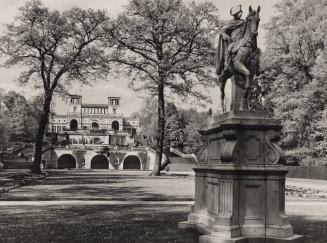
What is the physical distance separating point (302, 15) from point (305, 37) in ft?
11.7

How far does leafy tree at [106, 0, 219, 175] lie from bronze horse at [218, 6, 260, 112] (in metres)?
25.4

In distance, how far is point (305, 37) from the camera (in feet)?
117

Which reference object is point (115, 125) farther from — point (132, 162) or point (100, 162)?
point (132, 162)

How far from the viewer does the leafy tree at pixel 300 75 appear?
34.4 m

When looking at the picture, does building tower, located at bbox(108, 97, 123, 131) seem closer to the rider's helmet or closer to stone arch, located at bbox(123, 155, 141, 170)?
stone arch, located at bbox(123, 155, 141, 170)

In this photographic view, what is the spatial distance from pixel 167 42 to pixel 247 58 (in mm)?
27865

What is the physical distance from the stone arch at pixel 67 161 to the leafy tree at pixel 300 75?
170 feet

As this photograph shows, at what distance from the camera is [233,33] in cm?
1020

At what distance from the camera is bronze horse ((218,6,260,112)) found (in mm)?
9773

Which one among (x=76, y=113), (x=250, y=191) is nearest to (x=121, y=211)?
(x=250, y=191)

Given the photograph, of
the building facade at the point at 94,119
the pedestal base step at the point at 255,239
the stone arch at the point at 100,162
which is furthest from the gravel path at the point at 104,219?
the building facade at the point at 94,119

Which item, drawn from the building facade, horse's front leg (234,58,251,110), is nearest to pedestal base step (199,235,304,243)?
horse's front leg (234,58,251,110)

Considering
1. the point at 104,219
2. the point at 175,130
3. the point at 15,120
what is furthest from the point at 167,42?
the point at 15,120

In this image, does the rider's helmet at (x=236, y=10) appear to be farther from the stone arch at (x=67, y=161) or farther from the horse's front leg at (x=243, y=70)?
the stone arch at (x=67, y=161)
